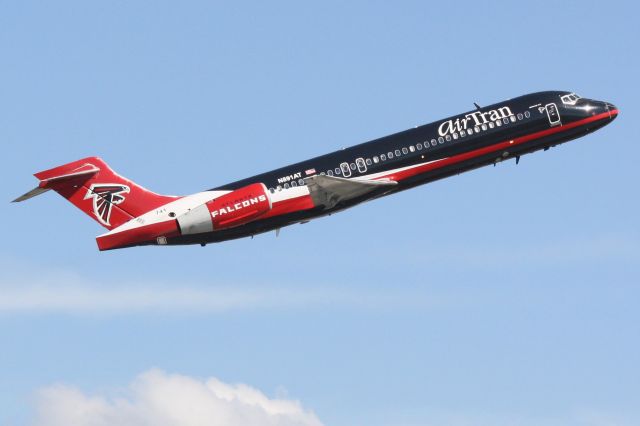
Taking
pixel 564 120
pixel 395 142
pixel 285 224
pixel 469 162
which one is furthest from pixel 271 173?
pixel 564 120

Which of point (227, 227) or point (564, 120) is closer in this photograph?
point (227, 227)

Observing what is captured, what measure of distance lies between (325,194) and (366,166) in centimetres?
259

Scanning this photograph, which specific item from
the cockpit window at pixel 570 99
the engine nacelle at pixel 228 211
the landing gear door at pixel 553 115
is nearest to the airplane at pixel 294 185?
the engine nacelle at pixel 228 211

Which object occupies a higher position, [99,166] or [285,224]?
[99,166]

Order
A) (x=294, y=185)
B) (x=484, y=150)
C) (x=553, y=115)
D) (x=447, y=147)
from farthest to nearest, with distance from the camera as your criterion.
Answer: (x=553, y=115) → (x=484, y=150) → (x=447, y=147) → (x=294, y=185)

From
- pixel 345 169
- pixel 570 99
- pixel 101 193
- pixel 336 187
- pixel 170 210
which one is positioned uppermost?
pixel 101 193

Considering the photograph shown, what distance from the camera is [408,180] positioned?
56.2 m

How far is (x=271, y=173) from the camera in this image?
55.7 metres

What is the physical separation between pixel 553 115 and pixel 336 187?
12258mm

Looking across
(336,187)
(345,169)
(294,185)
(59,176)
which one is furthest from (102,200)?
(345,169)

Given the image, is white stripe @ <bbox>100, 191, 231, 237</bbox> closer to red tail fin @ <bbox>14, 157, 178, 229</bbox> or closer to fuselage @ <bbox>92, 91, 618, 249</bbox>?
fuselage @ <bbox>92, 91, 618, 249</bbox>

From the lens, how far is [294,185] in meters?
55.2

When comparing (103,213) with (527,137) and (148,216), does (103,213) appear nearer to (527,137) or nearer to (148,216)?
(148,216)

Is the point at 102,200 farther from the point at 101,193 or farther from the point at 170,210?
the point at 170,210
